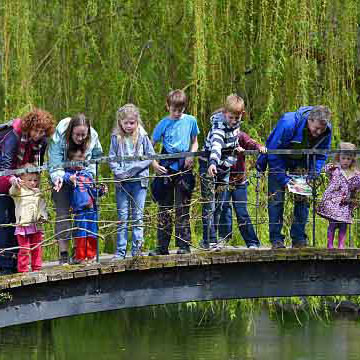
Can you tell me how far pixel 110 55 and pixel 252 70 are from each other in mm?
1479

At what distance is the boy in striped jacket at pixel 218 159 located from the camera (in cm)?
931

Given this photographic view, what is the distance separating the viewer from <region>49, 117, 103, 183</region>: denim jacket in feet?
29.0

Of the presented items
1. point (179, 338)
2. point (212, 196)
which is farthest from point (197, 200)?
point (179, 338)

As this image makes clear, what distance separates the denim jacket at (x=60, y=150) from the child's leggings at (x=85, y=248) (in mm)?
549

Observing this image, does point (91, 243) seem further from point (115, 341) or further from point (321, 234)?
point (115, 341)

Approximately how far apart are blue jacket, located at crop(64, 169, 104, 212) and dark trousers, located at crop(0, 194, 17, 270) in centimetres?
45

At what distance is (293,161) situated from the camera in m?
9.90

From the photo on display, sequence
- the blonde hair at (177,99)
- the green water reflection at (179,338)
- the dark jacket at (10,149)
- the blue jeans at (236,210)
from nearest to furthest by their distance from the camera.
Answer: the dark jacket at (10,149)
the blonde hair at (177,99)
the blue jeans at (236,210)
the green water reflection at (179,338)

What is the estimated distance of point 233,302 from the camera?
517 inches

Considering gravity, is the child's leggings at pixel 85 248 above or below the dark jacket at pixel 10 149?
below

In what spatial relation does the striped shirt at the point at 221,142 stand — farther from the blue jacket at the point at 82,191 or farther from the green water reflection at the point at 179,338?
the green water reflection at the point at 179,338

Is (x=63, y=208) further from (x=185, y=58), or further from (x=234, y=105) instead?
(x=185, y=58)

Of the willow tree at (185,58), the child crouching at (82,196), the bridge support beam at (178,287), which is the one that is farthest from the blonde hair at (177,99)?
the willow tree at (185,58)

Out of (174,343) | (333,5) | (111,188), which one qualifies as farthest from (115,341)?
(333,5)
